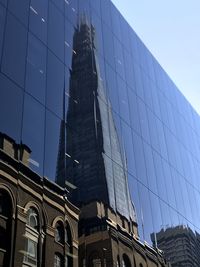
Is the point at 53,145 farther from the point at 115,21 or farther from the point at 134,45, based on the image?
the point at 134,45

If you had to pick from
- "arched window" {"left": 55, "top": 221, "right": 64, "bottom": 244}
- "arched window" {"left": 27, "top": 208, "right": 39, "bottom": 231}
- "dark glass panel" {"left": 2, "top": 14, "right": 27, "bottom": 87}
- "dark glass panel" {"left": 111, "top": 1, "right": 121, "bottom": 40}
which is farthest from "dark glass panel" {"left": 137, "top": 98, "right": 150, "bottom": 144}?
"arched window" {"left": 27, "top": 208, "right": 39, "bottom": 231}

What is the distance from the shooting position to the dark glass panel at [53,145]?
24.7 meters

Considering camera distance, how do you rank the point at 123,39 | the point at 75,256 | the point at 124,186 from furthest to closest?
the point at 123,39 → the point at 124,186 → the point at 75,256

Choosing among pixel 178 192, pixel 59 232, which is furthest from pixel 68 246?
pixel 178 192

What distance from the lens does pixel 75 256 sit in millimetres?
24578

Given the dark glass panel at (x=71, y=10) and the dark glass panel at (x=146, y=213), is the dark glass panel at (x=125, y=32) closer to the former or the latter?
the dark glass panel at (x=71, y=10)

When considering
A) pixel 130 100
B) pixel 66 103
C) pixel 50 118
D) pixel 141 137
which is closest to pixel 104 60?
pixel 130 100

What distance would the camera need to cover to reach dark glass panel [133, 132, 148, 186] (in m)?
35.2

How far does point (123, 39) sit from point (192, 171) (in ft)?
57.0

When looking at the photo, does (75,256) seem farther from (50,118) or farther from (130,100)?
(130,100)

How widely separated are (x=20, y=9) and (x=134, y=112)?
599 inches

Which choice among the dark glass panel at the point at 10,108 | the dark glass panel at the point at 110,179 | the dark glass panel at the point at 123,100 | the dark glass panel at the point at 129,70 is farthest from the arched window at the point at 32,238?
the dark glass panel at the point at 129,70

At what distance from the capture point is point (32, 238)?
21656mm

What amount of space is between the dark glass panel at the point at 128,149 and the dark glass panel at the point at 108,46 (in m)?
6.52
